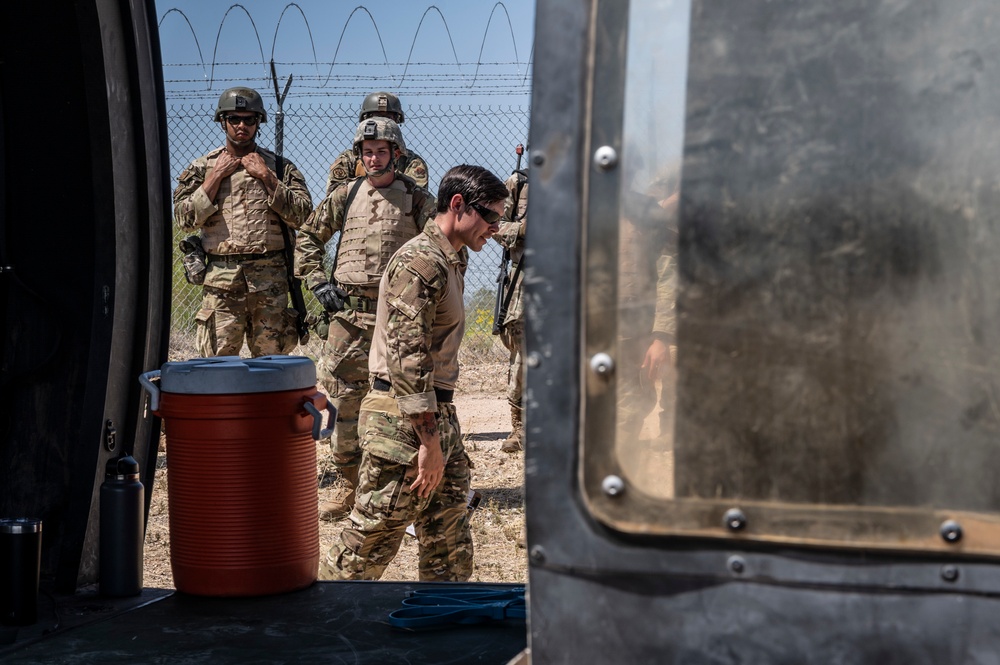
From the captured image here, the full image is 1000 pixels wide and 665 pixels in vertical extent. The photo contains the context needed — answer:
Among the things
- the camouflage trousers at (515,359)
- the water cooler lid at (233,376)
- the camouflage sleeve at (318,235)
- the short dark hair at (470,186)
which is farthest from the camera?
the camouflage trousers at (515,359)

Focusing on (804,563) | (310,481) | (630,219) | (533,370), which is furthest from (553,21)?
(310,481)

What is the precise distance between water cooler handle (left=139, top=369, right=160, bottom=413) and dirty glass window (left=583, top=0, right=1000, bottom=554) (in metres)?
1.76

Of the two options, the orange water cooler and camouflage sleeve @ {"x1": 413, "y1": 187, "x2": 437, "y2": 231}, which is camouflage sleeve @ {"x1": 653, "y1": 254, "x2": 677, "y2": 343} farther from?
camouflage sleeve @ {"x1": 413, "y1": 187, "x2": 437, "y2": 231}

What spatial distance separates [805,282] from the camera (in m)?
1.04

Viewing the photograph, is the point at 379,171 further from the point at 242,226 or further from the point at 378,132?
the point at 242,226

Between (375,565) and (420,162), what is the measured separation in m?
3.61

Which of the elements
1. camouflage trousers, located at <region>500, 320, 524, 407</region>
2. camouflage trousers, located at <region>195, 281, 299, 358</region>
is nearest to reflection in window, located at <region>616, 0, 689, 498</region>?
camouflage trousers, located at <region>195, 281, 299, 358</region>

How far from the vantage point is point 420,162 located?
7164 millimetres

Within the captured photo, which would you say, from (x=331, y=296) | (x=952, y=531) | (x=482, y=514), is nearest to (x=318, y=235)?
(x=331, y=296)

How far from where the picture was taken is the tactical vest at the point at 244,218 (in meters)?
7.04

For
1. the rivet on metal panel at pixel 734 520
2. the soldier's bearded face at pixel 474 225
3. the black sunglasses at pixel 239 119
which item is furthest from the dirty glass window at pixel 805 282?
the black sunglasses at pixel 239 119

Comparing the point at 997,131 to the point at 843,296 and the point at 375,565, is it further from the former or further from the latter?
the point at 375,565

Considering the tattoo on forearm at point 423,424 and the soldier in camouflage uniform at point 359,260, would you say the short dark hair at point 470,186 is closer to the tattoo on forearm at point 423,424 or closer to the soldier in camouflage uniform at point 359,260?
the tattoo on forearm at point 423,424

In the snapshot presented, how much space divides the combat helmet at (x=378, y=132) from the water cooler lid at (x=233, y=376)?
3.77 metres
